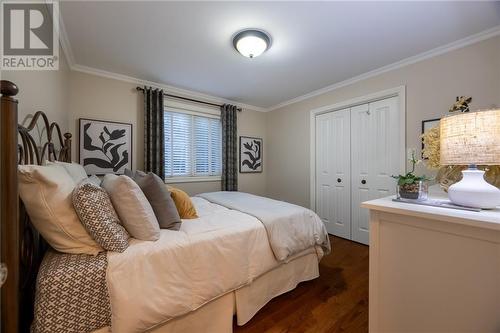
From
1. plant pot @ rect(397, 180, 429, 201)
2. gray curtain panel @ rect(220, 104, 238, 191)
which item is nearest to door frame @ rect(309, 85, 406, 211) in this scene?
gray curtain panel @ rect(220, 104, 238, 191)

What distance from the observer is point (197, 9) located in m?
1.68

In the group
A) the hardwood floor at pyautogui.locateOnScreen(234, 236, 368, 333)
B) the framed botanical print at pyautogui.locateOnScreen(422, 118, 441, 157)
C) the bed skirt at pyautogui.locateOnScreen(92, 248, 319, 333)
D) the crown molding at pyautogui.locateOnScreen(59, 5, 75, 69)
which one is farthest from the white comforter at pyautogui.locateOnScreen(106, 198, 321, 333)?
the framed botanical print at pyautogui.locateOnScreen(422, 118, 441, 157)

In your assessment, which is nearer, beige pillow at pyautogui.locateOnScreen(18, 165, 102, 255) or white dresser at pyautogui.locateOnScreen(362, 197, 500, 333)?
white dresser at pyautogui.locateOnScreen(362, 197, 500, 333)

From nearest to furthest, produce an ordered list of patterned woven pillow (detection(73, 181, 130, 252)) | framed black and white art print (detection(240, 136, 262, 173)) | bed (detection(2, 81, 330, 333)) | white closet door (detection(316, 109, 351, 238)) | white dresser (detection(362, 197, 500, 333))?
white dresser (detection(362, 197, 500, 333)) → bed (detection(2, 81, 330, 333)) → patterned woven pillow (detection(73, 181, 130, 252)) → white closet door (detection(316, 109, 351, 238)) → framed black and white art print (detection(240, 136, 262, 173))

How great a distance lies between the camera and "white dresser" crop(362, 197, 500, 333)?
0.74m

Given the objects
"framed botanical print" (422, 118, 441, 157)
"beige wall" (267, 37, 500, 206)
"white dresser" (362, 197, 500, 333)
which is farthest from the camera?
"framed botanical print" (422, 118, 441, 157)

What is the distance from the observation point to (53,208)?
100cm

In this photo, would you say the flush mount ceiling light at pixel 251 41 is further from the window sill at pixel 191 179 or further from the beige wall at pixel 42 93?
the window sill at pixel 191 179

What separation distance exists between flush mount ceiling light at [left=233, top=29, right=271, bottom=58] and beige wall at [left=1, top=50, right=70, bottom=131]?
5.29 ft

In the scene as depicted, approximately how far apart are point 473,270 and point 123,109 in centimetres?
361

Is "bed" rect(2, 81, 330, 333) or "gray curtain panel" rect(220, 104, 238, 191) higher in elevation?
"gray curtain panel" rect(220, 104, 238, 191)

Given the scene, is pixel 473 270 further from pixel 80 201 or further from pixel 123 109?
pixel 123 109

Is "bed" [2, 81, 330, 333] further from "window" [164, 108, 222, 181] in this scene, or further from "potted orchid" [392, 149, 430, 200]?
"window" [164, 108, 222, 181]

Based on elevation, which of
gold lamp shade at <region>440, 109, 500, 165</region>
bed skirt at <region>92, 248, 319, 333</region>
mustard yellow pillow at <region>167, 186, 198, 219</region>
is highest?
gold lamp shade at <region>440, 109, 500, 165</region>
